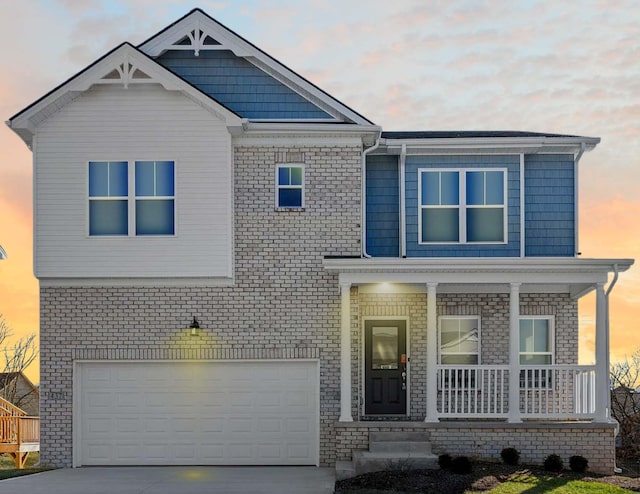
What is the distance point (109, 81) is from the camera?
16.5 meters

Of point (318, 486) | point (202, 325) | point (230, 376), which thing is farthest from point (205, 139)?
point (318, 486)

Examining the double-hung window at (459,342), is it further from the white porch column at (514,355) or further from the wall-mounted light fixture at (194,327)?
the wall-mounted light fixture at (194,327)

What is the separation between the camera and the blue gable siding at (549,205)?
18438mm

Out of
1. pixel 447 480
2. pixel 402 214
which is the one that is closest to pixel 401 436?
pixel 447 480

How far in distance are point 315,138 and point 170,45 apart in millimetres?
3656

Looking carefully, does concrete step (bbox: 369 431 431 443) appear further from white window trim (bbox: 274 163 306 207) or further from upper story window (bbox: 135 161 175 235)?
upper story window (bbox: 135 161 175 235)

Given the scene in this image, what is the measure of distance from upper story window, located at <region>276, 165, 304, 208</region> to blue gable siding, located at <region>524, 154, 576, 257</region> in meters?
5.01

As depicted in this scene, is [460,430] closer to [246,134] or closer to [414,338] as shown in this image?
[414,338]

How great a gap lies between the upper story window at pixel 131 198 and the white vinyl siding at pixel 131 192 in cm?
13

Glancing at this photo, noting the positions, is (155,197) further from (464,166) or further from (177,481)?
(464,166)

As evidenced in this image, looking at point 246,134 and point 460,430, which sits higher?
point 246,134

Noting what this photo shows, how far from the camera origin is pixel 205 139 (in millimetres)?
16688

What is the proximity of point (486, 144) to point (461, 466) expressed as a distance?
6.87 metres

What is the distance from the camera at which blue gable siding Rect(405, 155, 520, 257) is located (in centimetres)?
1808
